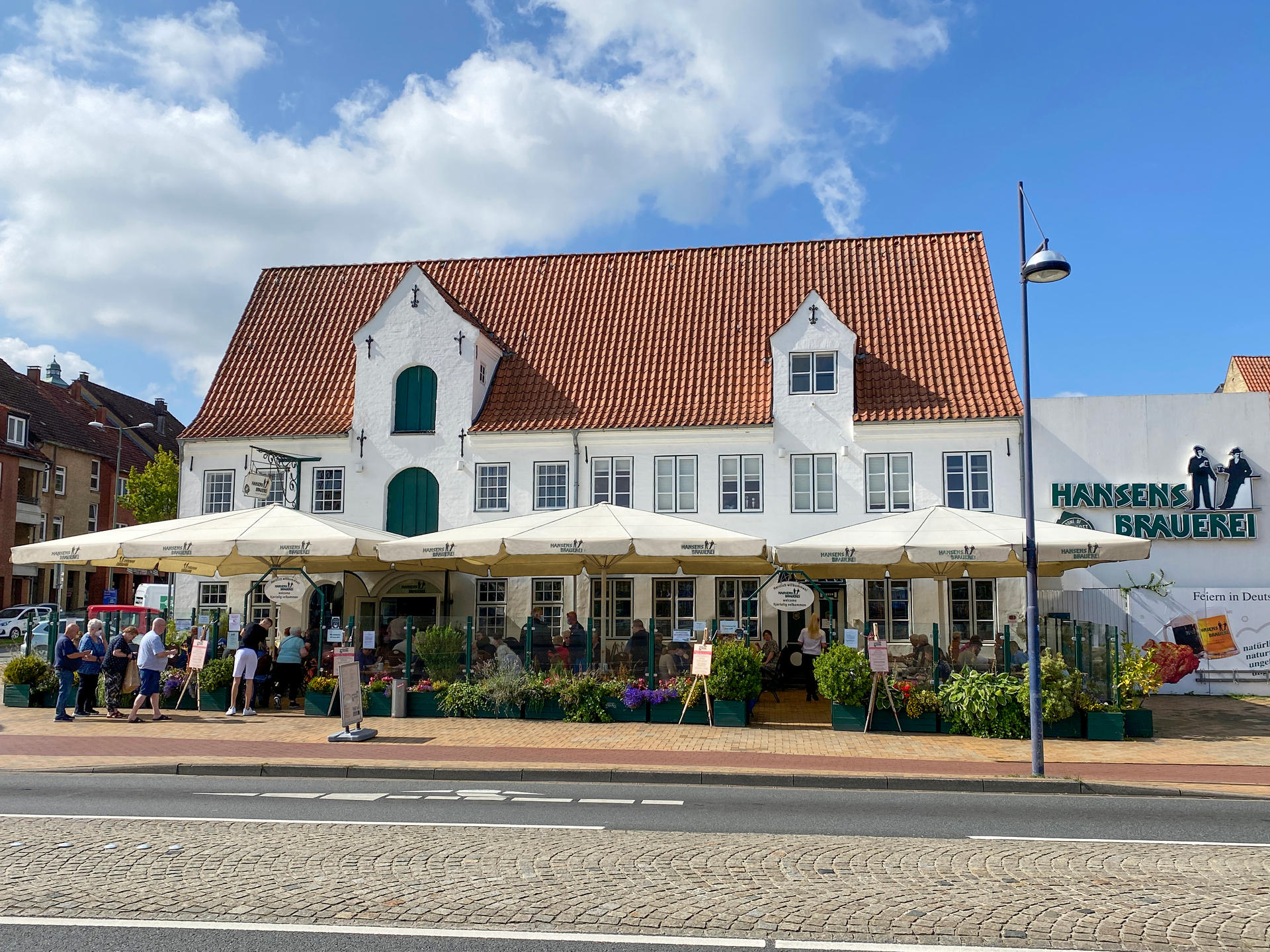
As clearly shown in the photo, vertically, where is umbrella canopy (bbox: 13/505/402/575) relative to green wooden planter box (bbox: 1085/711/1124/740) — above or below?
above

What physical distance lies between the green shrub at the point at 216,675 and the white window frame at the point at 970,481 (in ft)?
50.4

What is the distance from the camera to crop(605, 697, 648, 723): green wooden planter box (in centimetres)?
1691

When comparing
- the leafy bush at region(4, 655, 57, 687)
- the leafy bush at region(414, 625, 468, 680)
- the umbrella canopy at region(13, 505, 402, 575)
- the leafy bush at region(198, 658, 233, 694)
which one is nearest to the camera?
the leafy bush at region(414, 625, 468, 680)

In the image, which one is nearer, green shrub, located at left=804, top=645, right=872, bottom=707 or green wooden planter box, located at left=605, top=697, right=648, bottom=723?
green shrub, located at left=804, top=645, right=872, bottom=707

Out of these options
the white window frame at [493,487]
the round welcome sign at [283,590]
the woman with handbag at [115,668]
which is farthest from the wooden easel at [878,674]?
the woman with handbag at [115,668]

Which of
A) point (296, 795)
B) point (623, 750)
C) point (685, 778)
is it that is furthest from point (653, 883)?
point (623, 750)

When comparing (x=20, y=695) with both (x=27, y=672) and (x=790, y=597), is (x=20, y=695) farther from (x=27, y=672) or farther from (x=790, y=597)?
(x=790, y=597)

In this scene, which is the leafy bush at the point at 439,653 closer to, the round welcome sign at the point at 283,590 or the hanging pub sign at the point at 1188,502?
the round welcome sign at the point at 283,590

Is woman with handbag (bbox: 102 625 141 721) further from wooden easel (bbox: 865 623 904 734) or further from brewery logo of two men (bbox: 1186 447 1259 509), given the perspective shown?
brewery logo of two men (bbox: 1186 447 1259 509)

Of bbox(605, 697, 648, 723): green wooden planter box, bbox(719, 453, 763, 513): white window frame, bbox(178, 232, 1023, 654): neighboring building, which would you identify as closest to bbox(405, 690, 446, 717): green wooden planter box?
bbox(605, 697, 648, 723): green wooden planter box

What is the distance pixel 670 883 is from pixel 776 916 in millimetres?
989

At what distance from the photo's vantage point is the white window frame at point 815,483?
24.0 meters

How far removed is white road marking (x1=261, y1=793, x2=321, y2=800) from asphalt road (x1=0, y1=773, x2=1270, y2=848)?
0.03 metres

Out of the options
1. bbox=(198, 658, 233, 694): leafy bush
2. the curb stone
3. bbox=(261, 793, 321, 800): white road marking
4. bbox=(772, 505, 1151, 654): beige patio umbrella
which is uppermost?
bbox=(772, 505, 1151, 654): beige patio umbrella
